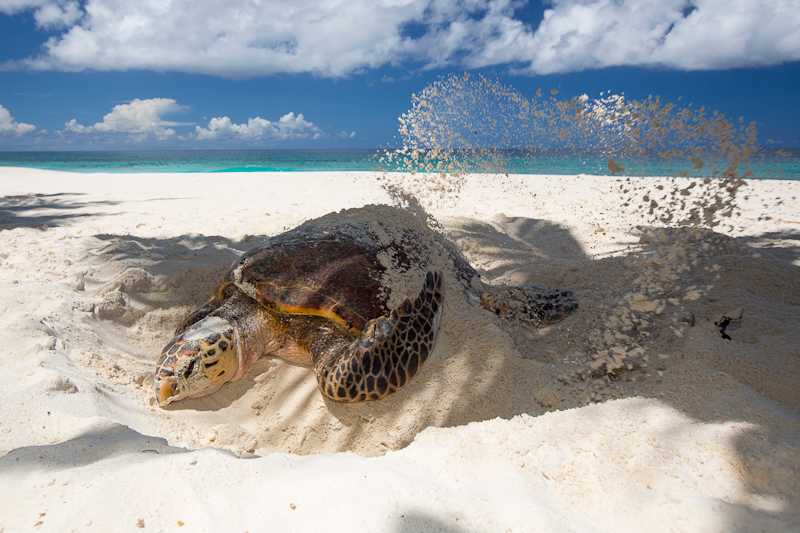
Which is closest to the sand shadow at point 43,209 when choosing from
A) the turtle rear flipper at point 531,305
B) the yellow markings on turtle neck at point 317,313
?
the yellow markings on turtle neck at point 317,313

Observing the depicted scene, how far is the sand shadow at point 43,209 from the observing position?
677cm

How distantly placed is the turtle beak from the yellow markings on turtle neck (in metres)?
0.71

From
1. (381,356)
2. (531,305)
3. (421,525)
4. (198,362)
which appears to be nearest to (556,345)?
(531,305)

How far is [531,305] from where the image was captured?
3238 millimetres

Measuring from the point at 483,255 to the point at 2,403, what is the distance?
4205 mm

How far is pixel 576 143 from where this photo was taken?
11.1ft

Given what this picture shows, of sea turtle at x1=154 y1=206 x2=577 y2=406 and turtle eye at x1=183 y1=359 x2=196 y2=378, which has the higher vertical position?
sea turtle at x1=154 y1=206 x2=577 y2=406

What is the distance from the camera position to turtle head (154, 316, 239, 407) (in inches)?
96.7

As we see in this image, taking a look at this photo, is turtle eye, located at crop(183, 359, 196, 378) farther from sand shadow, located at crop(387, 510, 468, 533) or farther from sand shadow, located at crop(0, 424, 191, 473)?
sand shadow, located at crop(387, 510, 468, 533)

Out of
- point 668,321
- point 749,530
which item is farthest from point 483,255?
point 749,530

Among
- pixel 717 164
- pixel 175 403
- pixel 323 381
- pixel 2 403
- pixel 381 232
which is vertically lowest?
pixel 175 403

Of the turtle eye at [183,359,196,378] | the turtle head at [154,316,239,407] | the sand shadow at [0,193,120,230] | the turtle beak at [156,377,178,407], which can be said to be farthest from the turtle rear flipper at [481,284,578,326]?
the sand shadow at [0,193,120,230]

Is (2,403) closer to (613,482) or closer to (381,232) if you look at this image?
(381,232)

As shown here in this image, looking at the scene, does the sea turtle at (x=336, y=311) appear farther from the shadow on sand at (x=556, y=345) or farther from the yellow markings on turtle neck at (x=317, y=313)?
the shadow on sand at (x=556, y=345)
